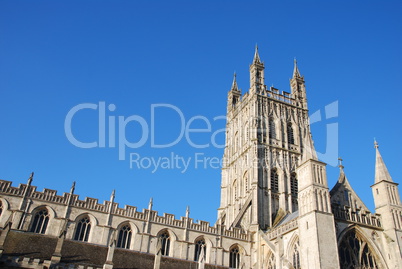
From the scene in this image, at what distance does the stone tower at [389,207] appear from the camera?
99.2 ft

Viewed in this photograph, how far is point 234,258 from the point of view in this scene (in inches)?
1419

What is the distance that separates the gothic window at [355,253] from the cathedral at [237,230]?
8 cm

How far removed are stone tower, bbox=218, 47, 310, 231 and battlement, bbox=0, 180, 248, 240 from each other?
161 inches

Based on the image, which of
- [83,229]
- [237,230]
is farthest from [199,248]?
[83,229]

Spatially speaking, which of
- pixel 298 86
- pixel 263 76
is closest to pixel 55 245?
pixel 263 76

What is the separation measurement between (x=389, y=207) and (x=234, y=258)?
1478 centimetres

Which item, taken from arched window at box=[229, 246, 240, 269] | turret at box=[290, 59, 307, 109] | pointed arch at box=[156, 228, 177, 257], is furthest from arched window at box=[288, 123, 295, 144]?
pointed arch at box=[156, 228, 177, 257]

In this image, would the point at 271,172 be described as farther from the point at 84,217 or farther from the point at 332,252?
the point at 84,217

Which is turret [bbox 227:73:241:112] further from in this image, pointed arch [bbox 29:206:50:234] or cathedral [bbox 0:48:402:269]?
pointed arch [bbox 29:206:50:234]

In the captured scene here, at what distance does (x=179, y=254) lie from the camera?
3412cm

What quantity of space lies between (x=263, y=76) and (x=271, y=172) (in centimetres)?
1476

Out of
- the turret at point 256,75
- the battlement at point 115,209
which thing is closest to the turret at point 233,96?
the turret at point 256,75

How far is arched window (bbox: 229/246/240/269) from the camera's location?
35719 mm

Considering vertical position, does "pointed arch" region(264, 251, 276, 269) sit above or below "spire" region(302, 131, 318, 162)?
below
